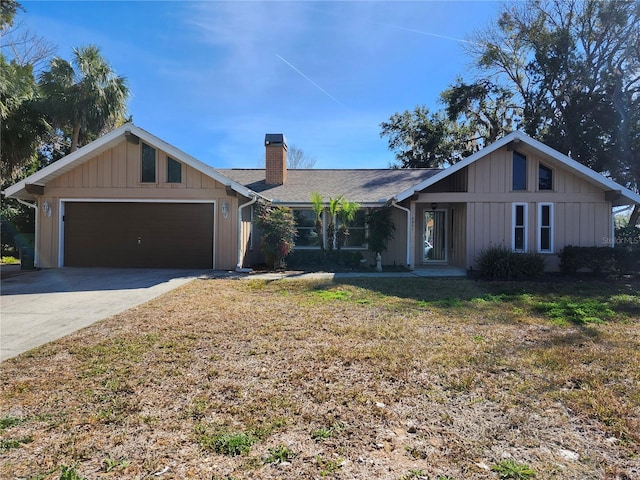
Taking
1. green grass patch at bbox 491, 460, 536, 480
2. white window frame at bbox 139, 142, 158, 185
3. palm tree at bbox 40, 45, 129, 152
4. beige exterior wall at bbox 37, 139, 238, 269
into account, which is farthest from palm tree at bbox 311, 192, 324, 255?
palm tree at bbox 40, 45, 129, 152

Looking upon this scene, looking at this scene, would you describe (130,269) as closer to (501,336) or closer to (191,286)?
Answer: (191,286)

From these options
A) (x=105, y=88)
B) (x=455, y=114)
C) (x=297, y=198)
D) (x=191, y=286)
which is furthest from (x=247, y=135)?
(x=191, y=286)

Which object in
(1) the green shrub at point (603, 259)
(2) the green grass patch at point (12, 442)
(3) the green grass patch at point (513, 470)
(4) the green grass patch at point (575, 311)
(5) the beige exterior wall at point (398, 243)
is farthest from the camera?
(5) the beige exterior wall at point (398, 243)

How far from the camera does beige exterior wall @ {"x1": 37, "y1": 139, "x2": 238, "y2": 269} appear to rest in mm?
12773

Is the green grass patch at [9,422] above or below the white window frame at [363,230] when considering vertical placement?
below

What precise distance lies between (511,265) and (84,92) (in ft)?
63.1

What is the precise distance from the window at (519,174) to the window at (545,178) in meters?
0.50

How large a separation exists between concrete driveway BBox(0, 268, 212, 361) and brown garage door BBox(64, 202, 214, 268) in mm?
683

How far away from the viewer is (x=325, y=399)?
340cm

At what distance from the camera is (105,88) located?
714 inches

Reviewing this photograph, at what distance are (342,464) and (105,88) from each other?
20.7 m

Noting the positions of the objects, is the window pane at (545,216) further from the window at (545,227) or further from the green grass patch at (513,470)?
the green grass patch at (513,470)

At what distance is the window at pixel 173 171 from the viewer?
12.8 meters

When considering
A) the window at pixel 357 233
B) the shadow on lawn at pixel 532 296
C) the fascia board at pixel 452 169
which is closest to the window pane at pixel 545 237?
the shadow on lawn at pixel 532 296
